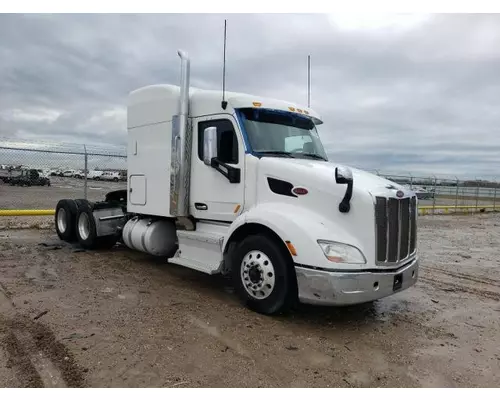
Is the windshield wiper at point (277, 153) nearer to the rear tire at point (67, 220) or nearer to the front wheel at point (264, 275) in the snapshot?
the front wheel at point (264, 275)

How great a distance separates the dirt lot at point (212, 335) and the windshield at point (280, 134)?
86.0 inches

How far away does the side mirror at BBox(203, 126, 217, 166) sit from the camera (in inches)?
232

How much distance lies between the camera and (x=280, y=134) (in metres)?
6.25

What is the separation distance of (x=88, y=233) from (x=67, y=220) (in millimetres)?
984

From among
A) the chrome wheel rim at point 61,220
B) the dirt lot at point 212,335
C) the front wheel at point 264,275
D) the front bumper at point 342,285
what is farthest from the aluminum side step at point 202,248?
the chrome wheel rim at point 61,220

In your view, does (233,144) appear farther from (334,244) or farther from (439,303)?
(439,303)

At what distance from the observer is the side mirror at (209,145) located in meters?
5.90

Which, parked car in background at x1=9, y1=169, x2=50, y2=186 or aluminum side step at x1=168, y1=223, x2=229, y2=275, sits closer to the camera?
aluminum side step at x1=168, y1=223, x2=229, y2=275

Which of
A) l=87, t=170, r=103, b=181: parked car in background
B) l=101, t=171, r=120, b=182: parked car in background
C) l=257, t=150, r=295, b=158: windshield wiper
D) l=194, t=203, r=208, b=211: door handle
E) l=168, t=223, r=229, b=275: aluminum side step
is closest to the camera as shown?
l=257, t=150, r=295, b=158: windshield wiper

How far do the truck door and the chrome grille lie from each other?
1922mm

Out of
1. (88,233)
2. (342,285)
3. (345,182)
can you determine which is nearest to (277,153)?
(345,182)

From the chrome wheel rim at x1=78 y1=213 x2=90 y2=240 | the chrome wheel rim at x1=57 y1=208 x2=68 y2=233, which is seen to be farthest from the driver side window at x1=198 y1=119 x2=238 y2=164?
the chrome wheel rim at x1=57 y1=208 x2=68 y2=233

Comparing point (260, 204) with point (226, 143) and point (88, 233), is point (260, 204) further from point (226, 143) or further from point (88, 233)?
point (88, 233)

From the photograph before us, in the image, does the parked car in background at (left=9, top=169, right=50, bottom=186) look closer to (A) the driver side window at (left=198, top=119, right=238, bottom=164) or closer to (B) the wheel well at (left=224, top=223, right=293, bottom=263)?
(A) the driver side window at (left=198, top=119, right=238, bottom=164)
